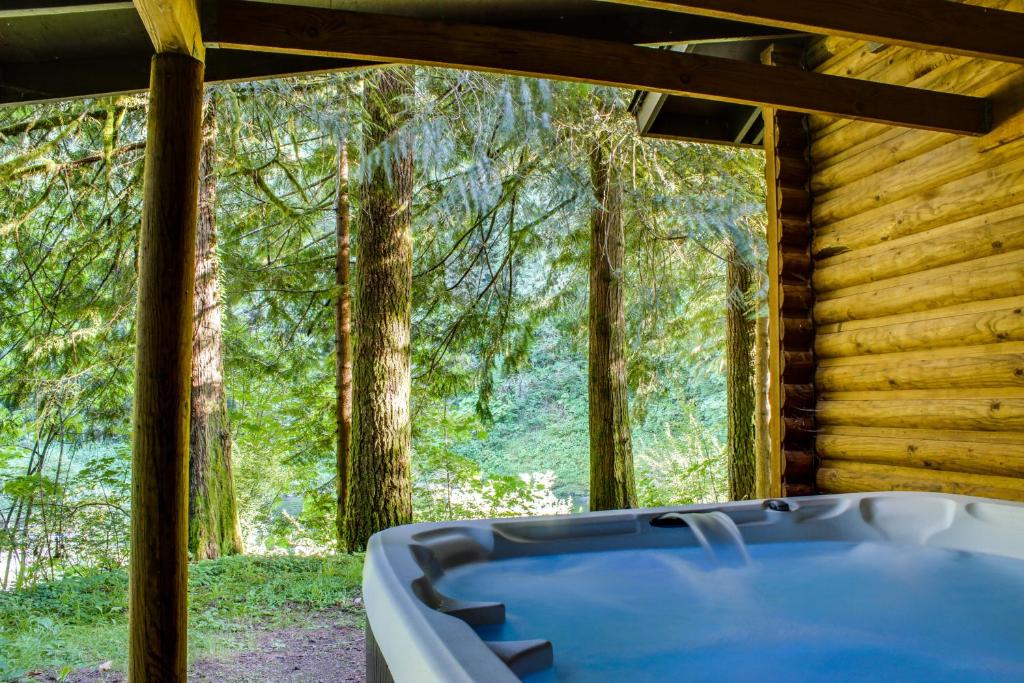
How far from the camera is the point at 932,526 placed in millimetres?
2559

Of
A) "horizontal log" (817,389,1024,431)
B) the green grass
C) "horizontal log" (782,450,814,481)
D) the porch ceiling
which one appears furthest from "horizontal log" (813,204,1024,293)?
the green grass

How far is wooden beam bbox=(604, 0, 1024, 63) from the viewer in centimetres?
223

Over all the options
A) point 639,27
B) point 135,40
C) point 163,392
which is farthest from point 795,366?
point 135,40

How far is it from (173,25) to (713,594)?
226cm

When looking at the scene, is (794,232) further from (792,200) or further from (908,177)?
(908,177)

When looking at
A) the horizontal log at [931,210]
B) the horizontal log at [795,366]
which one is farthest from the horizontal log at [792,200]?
the horizontal log at [795,366]

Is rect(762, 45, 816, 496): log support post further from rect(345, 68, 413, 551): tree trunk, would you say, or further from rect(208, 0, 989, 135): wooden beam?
rect(345, 68, 413, 551): tree trunk

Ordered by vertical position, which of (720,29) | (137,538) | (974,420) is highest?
(720,29)

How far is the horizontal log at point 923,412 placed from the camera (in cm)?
290

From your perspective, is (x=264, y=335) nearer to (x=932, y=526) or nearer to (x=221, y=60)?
(x=221, y=60)

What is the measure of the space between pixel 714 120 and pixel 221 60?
11.3 ft

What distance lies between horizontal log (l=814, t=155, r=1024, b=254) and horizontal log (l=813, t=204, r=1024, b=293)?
0.12ft

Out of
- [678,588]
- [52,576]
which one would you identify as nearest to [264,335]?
[52,576]

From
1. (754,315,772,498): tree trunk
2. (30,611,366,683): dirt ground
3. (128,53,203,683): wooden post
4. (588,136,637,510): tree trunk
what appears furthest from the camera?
(754,315,772,498): tree trunk
